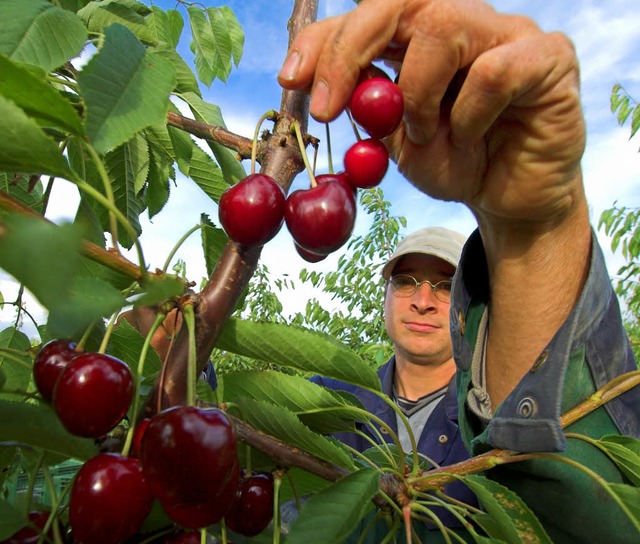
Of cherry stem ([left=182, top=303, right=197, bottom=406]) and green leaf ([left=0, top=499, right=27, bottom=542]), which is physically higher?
cherry stem ([left=182, top=303, right=197, bottom=406])

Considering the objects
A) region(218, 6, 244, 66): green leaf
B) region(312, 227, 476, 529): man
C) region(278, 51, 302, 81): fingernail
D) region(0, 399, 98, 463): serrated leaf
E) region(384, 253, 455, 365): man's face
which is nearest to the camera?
region(0, 399, 98, 463): serrated leaf

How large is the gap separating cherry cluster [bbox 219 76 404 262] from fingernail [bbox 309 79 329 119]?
40 mm

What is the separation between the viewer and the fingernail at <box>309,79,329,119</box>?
856mm

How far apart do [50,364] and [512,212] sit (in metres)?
1.00

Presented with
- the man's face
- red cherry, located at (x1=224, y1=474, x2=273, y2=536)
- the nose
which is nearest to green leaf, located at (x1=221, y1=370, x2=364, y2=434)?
red cherry, located at (x1=224, y1=474, x2=273, y2=536)

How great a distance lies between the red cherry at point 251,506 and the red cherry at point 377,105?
510mm

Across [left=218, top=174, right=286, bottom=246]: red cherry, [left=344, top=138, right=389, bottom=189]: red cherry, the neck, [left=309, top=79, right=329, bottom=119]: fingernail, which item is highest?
the neck

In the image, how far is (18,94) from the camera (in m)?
0.49

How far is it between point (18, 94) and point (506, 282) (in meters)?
1.20

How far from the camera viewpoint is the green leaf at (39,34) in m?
0.75

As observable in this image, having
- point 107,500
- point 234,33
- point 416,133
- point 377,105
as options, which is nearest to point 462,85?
point 416,133

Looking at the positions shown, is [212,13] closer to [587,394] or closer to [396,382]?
[587,394]

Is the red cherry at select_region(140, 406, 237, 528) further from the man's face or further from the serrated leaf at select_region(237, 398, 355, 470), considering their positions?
the man's face

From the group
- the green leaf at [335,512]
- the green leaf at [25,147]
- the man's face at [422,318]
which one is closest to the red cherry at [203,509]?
the green leaf at [335,512]
